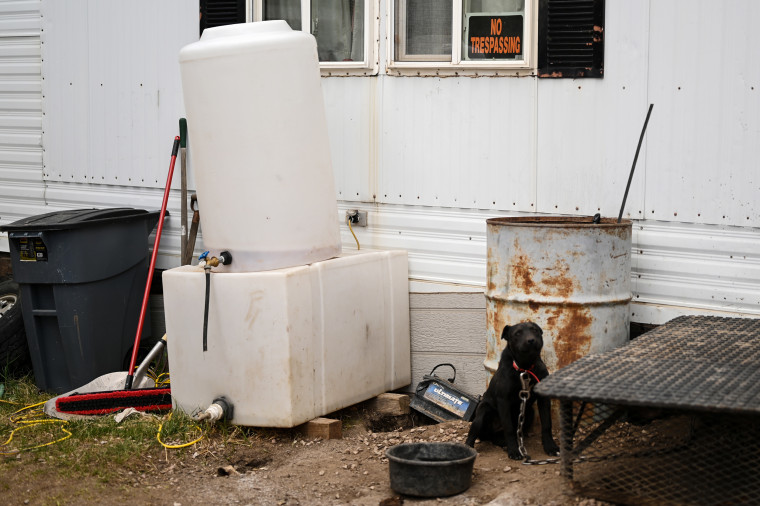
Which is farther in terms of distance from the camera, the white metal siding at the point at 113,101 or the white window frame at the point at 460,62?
the white metal siding at the point at 113,101

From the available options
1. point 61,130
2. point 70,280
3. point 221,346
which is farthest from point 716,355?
point 61,130

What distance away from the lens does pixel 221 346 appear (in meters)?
5.23

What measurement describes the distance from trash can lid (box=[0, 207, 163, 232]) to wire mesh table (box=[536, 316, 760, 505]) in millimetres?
3316

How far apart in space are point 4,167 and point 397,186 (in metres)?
3.43

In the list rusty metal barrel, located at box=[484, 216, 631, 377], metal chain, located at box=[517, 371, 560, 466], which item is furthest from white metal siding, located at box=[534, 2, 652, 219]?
metal chain, located at box=[517, 371, 560, 466]

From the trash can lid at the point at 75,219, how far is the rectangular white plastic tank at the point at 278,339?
1.11 m

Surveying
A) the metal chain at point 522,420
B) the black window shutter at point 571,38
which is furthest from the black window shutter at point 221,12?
the metal chain at point 522,420

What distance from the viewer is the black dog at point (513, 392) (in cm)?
460

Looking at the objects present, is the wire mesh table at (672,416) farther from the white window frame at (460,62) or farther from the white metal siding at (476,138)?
the white window frame at (460,62)

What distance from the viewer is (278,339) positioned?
16.8 ft

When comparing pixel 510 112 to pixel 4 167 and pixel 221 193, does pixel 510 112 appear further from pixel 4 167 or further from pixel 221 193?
pixel 4 167

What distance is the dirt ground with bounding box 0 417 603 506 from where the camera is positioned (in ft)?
14.5

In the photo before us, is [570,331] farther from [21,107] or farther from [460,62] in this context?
[21,107]

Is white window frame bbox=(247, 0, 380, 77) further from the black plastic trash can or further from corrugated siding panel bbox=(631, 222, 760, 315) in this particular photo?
corrugated siding panel bbox=(631, 222, 760, 315)
